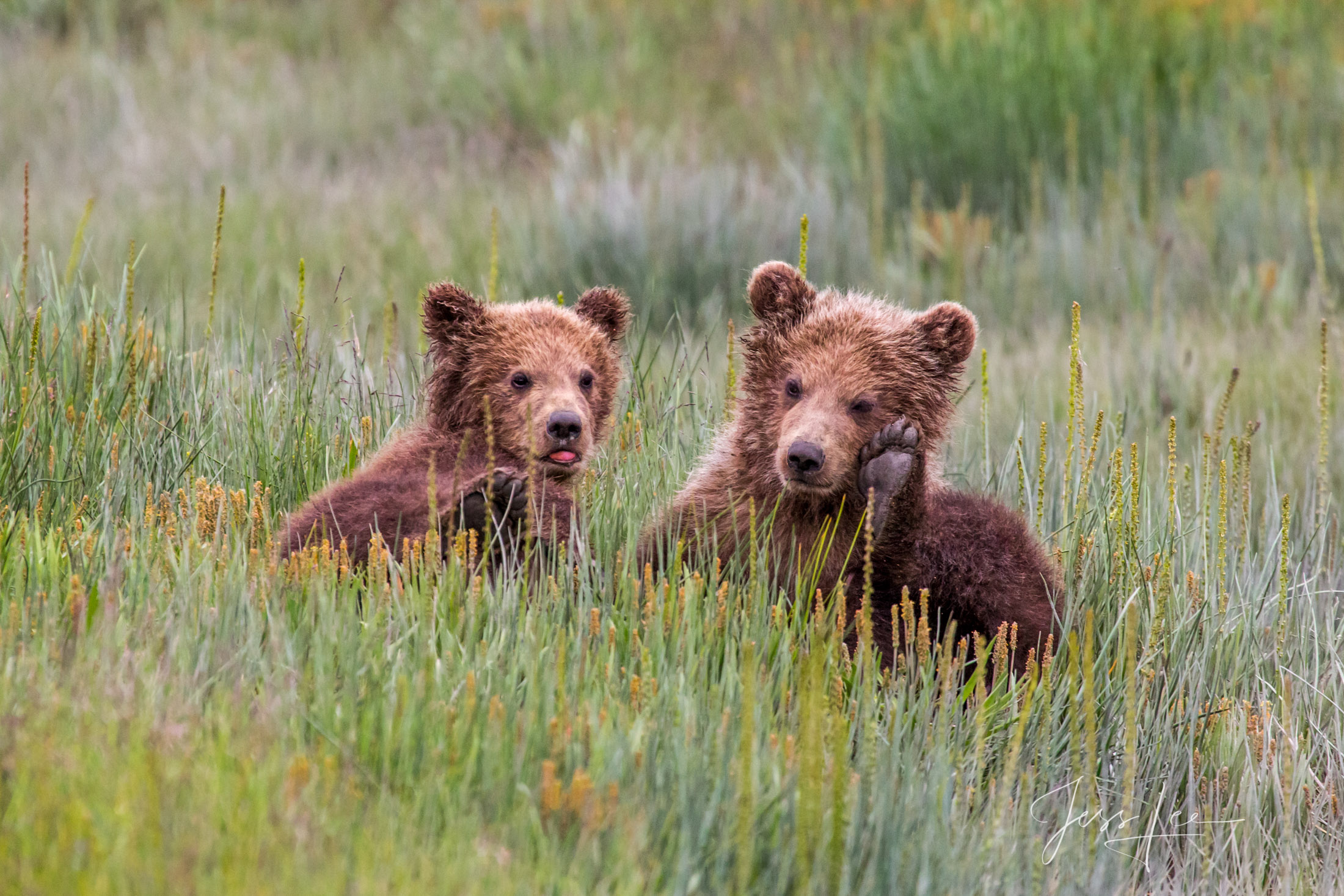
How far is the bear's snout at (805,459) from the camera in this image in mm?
4176

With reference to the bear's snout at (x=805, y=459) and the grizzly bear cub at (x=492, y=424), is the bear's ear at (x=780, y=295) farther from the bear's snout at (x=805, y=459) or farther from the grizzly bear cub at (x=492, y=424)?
the bear's snout at (x=805, y=459)

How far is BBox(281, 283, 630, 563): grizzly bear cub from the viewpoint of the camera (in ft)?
13.1

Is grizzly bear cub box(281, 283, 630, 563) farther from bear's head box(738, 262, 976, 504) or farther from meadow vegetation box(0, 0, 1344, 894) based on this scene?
bear's head box(738, 262, 976, 504)

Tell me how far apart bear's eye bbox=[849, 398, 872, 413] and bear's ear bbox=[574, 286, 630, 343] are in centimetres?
115

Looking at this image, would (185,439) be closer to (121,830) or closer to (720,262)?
(121,830)

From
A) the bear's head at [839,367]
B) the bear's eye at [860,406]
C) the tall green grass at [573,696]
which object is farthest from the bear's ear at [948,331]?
the tall green grass at [573,696]

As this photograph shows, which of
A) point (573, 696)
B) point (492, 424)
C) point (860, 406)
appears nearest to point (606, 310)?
point (492, 424)

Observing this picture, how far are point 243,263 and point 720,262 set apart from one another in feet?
10.1

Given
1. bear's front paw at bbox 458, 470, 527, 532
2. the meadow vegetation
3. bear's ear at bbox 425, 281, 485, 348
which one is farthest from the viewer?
bear's ear at bbox 425, 281, 485, 348

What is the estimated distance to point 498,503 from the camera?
390 centimetres

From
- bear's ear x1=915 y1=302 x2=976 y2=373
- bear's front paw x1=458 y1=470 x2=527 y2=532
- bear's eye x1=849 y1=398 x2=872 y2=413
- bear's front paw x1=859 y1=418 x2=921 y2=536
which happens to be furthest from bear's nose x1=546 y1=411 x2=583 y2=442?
bear's ear x1=915 y1=302 x2=976 y2=373

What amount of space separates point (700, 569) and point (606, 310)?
1.70 meters

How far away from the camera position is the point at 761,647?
363 centimetres

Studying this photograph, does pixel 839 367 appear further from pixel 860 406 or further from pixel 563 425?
pixel 563 425
